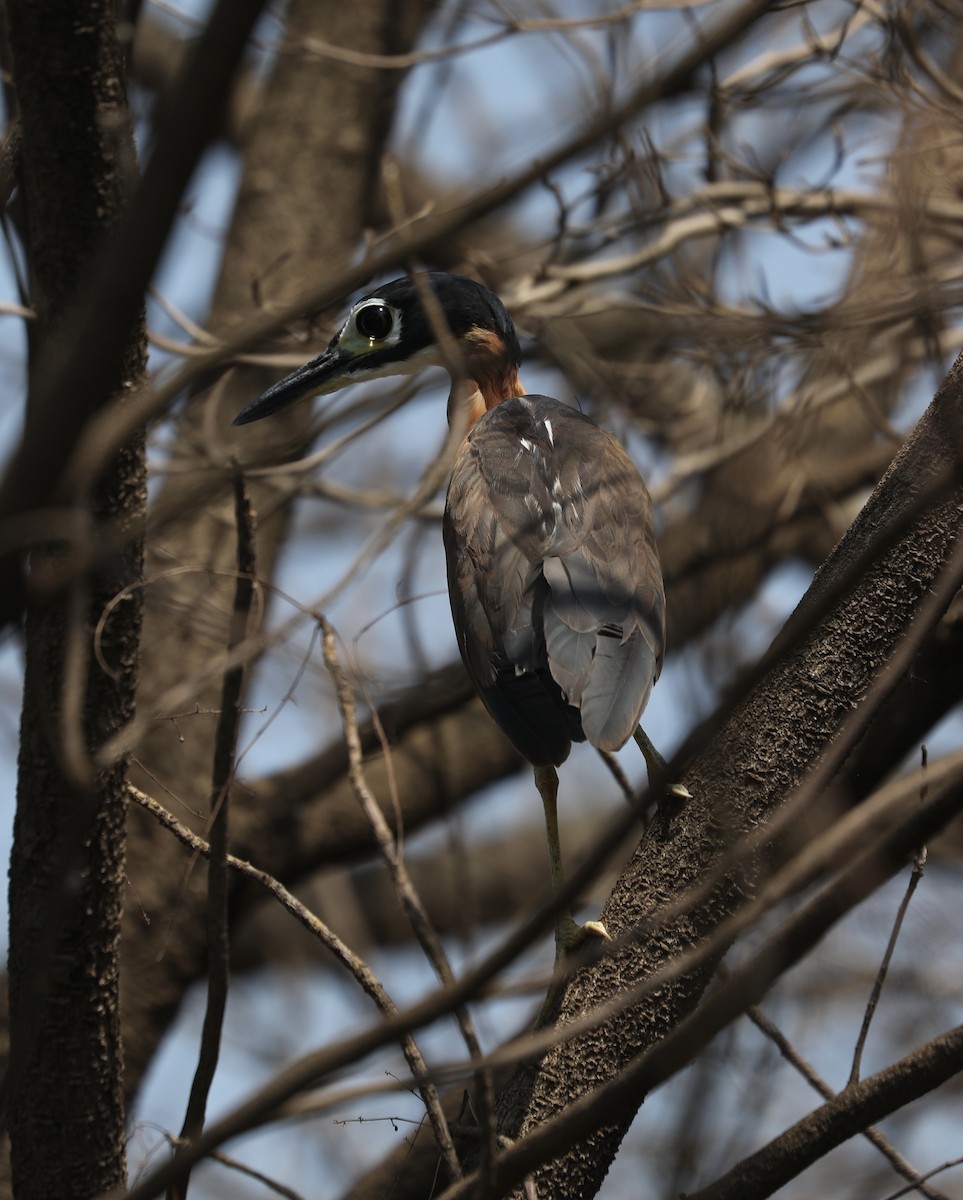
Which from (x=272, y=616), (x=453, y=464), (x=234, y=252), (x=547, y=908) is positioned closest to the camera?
(x=547, y=908)

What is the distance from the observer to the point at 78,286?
218cm

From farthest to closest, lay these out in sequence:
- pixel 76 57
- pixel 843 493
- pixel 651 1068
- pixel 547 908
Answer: pixel 843 493 → pixel 76 57 → pixel 651 1068 → pixel 547 908

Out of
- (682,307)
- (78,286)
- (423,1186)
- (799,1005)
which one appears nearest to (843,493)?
(682,307)

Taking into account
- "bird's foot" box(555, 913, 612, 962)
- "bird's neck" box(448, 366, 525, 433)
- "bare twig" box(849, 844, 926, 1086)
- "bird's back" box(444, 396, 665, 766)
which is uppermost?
"bird's neck" box(448, 366, 525, 433)

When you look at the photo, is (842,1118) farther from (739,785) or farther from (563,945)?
(563,945)

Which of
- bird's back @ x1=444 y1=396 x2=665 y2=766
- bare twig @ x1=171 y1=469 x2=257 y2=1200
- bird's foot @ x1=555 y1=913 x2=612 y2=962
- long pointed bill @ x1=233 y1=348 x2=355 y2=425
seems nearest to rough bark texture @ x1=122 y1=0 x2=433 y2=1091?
long pointed bill @ x1=233 y1=348 x2=355 y2=425

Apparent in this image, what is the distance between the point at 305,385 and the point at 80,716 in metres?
2.04

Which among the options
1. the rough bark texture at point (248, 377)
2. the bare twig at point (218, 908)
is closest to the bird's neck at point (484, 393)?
the rough bark texture at point (248, 377)

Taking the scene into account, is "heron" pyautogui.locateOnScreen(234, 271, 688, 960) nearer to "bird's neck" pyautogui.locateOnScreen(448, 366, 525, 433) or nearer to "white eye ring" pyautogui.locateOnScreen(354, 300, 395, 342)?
"white eye ring" pyautogui.locateOnScreen(354, 300, 395, 342)

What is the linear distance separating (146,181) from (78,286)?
45.6 inches

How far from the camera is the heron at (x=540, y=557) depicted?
283 cm

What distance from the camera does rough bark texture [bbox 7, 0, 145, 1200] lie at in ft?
7.12

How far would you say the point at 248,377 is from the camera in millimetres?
5957

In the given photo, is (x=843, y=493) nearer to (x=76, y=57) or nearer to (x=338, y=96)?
(x=338, y=96)
